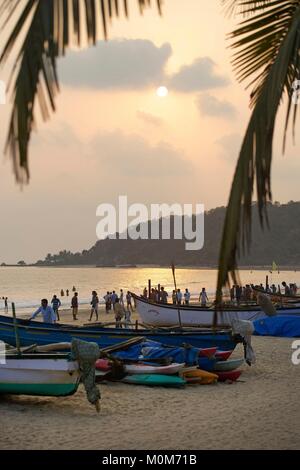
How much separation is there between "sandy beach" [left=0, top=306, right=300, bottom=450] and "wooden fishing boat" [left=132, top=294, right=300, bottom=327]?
7.88 m

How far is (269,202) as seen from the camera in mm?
2602

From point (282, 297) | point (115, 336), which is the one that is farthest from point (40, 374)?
point (282, 297)

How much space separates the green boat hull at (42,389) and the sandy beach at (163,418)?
249mm

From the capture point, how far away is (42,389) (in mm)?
10195

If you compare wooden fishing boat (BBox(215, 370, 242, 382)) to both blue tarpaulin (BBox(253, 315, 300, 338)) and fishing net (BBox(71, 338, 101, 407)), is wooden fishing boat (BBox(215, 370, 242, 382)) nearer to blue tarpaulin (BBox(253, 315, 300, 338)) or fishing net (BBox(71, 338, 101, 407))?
fishing net (BBox(71, 338, 101, 407))

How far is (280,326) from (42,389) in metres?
11.6

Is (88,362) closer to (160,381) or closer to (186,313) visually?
(160,381)

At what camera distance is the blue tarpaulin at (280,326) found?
19.8 meters

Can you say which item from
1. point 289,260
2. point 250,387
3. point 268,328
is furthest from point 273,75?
point 289,260

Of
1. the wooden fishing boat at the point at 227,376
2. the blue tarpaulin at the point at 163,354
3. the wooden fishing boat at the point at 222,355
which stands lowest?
the wooden fishing boat at the point at 227,376

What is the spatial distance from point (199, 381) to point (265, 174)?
10.6 meters

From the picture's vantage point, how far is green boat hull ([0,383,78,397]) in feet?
33.2

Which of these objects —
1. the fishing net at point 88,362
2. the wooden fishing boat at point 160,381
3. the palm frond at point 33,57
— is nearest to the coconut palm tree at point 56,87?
the palm frond at point 33,57

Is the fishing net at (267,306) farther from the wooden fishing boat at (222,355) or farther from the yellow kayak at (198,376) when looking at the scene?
the yellow kayak at (198,376)
